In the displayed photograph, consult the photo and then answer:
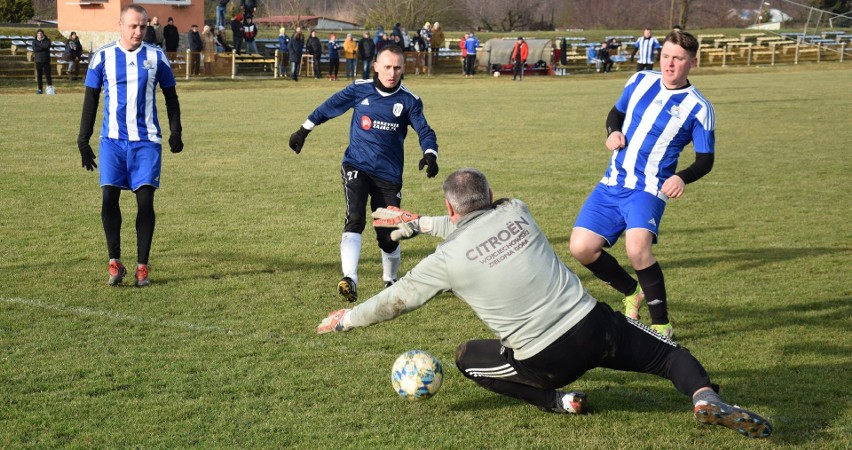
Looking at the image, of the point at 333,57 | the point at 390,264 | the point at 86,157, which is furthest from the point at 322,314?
the point at 333,57

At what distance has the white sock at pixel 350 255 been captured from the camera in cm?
775

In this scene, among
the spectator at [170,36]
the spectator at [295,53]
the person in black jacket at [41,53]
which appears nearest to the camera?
the person in black jacket at [41,53]

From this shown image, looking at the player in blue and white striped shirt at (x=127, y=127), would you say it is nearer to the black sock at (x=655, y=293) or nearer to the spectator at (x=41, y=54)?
the black sock at (x=655, y=293)

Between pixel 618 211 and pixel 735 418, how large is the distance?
245cm

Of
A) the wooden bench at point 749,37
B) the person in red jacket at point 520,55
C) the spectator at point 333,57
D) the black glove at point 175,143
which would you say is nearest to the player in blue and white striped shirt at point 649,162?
the black glove at point 175,143

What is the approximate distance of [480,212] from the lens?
16.1 feet

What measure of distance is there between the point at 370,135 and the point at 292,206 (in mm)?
4476

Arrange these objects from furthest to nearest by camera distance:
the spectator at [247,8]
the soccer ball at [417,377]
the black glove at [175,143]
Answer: the spectator at [247,8] → the black glove at [175,143] → the soccer ball at [417,377]

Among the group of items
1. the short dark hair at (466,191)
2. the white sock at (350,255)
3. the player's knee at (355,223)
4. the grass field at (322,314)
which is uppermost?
the short dark hair at (466,191)

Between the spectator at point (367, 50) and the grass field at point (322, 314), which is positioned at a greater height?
the spectator at point (367, 50)

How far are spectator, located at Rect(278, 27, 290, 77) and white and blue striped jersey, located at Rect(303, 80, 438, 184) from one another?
3469 centimetres

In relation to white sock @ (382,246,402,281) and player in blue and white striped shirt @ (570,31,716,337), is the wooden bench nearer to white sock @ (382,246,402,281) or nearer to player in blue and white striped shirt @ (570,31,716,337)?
white sock @ (382,246,402,281)

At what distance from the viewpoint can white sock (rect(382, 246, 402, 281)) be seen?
8336 mm

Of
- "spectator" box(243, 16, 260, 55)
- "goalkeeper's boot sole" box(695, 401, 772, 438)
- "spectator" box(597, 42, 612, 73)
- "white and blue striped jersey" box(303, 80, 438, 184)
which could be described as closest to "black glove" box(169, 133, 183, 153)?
"white and blue striped jersey" box(303, 80, 438, 184)
